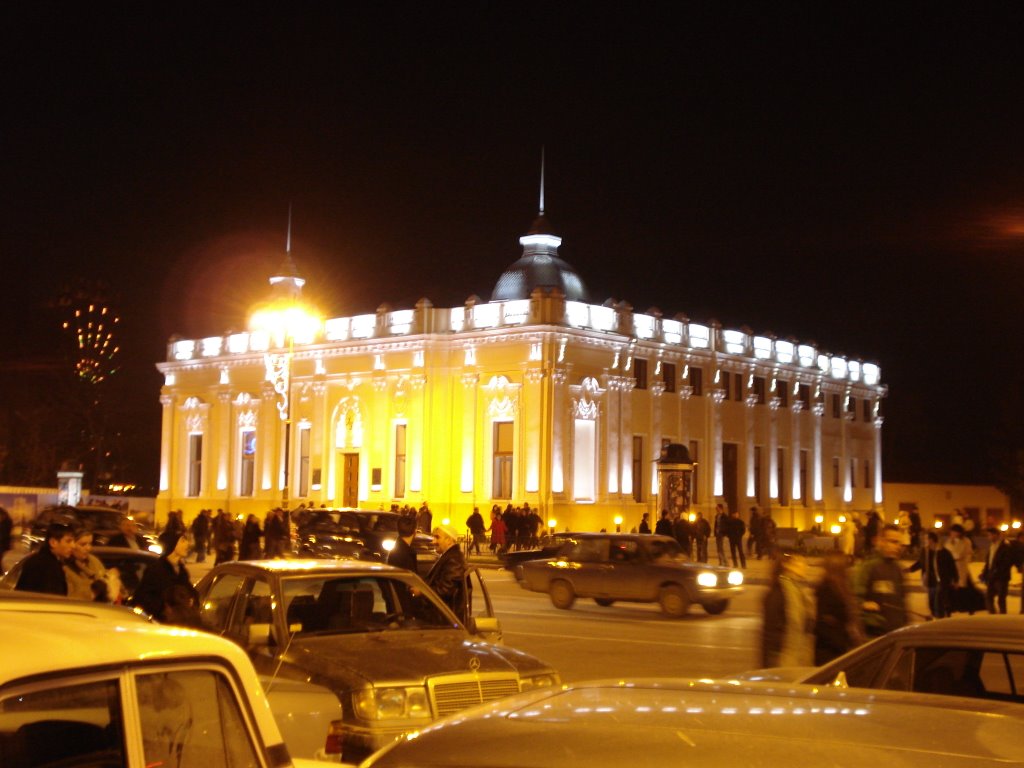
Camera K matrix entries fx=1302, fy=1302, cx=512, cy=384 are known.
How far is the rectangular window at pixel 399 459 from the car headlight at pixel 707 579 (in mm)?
29383

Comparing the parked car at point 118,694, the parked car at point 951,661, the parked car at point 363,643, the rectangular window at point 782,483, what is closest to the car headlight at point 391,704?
the parked car at point 363,643

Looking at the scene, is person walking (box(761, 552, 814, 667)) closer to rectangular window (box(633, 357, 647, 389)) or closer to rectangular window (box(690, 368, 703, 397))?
rectangular window (box(633, 357, 647, 389))

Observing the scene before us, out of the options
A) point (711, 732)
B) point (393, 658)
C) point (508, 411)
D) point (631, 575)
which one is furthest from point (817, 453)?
point (711, 732)

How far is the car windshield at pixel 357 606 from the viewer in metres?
9.54

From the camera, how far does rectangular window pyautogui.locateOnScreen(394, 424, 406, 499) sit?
2051 inches

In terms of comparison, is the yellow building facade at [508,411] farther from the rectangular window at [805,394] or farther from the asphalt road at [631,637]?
the asphalt road at [631,637]

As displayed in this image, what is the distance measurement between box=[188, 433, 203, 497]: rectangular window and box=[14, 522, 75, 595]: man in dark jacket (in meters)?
50.9

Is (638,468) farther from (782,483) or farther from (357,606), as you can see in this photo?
(357,606)

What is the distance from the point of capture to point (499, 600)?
89.0 feet

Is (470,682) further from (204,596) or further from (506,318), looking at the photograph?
(506,318)

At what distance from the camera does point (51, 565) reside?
10797 millimetres

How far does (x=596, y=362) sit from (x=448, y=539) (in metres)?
36.5

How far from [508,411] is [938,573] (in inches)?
1217

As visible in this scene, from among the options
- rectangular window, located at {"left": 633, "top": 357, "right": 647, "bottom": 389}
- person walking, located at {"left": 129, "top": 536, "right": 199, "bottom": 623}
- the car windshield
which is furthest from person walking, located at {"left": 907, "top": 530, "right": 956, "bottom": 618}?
rectangular window, located at {"left": 633, "top": 357, "right": 647, "bottom": 389}
